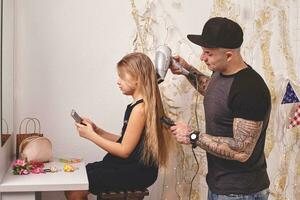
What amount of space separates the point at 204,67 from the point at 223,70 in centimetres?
83

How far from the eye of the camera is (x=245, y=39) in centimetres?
278

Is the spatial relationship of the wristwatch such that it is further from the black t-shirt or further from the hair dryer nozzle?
the hair dryer nozzle

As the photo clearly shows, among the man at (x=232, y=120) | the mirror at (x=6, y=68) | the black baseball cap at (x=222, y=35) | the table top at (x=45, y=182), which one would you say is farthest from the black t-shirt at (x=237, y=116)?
the mirror at (x=6, y=68)

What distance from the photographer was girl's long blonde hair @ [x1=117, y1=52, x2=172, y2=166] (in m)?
2.20

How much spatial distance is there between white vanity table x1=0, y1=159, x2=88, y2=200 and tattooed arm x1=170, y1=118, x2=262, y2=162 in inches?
21.7

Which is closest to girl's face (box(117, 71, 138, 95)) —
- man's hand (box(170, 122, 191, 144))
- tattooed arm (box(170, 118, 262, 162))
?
man's hand (box(170, 122, 191, 144))

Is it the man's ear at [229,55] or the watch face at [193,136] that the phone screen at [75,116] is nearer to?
the watch face at [193,136]

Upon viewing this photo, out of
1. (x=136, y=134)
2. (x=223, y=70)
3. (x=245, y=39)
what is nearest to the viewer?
(x=223, y=70)

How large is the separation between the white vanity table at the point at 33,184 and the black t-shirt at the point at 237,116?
1.89 ft

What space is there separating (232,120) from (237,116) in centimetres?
6

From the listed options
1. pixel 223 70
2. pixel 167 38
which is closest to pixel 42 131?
pixel 167 38

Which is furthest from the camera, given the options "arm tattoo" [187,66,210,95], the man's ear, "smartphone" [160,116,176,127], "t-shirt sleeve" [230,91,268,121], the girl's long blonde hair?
"arm tattoo" [187,66,210,95]

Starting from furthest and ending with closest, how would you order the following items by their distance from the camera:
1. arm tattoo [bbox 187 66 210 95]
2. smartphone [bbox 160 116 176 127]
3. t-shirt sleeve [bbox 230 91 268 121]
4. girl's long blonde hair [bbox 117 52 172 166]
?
arm tattoo [bbox 187 66 210 95] → girl's long blonde hair [bbox 117 52 172 166] → smartphone [bbox 160 116 176 127] → t-shirt sleeve [bbox 230 91 268 121]

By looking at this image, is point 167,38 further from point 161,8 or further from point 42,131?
point 42,131
